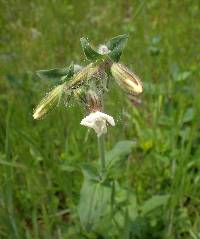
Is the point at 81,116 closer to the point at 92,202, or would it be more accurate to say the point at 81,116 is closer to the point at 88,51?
the point at 92,202

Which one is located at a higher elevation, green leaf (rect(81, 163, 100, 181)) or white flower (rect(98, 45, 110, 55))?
white flower (rect(98, 45, 110, 55))

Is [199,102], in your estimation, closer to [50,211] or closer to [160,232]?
[160,232]

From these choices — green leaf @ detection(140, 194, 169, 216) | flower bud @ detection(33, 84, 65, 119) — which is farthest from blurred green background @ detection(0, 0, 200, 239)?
flower bud @ detection(33, 84, 65, 119)

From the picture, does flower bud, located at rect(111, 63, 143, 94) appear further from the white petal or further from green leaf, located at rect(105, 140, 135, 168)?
green leaf, located at rect(105, 140, 135, 168)

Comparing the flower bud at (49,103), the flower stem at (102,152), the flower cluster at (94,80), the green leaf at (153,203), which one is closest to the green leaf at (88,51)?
the flower cluster at (94,80)

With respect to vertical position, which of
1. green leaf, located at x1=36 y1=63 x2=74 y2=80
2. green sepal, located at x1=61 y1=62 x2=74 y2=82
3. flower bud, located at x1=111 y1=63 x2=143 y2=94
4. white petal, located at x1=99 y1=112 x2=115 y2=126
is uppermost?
green leaf, located at x1=36 y1=63 x2=74 y2=80

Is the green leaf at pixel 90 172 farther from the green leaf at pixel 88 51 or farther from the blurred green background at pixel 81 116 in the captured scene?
the green leaf at pixel 88 51

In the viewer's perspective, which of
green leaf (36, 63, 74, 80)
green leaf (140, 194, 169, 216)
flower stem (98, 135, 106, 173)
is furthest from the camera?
green leaf (140, 194, 169, 216)
